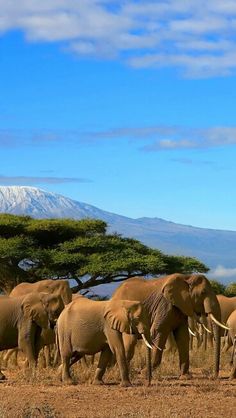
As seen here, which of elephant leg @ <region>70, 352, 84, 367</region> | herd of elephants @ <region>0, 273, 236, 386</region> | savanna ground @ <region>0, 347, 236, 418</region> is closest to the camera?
savanna ground @ <region>0, 347, 236, 418</region>

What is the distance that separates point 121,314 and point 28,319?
225cm

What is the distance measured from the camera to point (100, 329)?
56.0 feet

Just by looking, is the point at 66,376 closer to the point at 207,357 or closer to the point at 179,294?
the point at 179,294

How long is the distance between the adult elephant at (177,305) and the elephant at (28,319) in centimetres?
112

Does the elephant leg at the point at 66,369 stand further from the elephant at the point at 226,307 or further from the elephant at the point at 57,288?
the elephant at the point at 226,307

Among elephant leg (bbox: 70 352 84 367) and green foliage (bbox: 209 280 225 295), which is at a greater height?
green foliage (bbox: 209 280 225 295)

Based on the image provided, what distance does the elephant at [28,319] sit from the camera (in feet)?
60.2

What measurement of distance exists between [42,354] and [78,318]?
4202 mm

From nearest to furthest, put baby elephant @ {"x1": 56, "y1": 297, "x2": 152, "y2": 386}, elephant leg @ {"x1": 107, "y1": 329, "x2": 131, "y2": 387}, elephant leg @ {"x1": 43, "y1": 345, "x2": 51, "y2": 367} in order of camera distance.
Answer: elephant leg @ {"x1": 107, "y1": 329, "x2": 131, "y2": 387} → baby elephant @ {"x1": 56, "y1": 297, "x2": 152, "y2": 386} → elephant leg @ {"x1": 43, "y1": 345, "x2": 51, "y2": 367}

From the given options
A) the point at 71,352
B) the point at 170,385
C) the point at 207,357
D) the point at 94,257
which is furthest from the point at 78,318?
the point at 94,257

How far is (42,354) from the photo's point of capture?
2131 centimetres

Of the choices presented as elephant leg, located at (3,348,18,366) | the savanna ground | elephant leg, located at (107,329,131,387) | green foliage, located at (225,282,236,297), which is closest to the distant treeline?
green foliage, located at (225,282,236,297)

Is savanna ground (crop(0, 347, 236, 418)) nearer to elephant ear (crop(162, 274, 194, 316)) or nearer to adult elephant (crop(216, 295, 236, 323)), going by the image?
elephant ear (crop(162, 274, 194, 316))

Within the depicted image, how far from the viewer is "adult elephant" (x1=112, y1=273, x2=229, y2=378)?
18.8 meters
